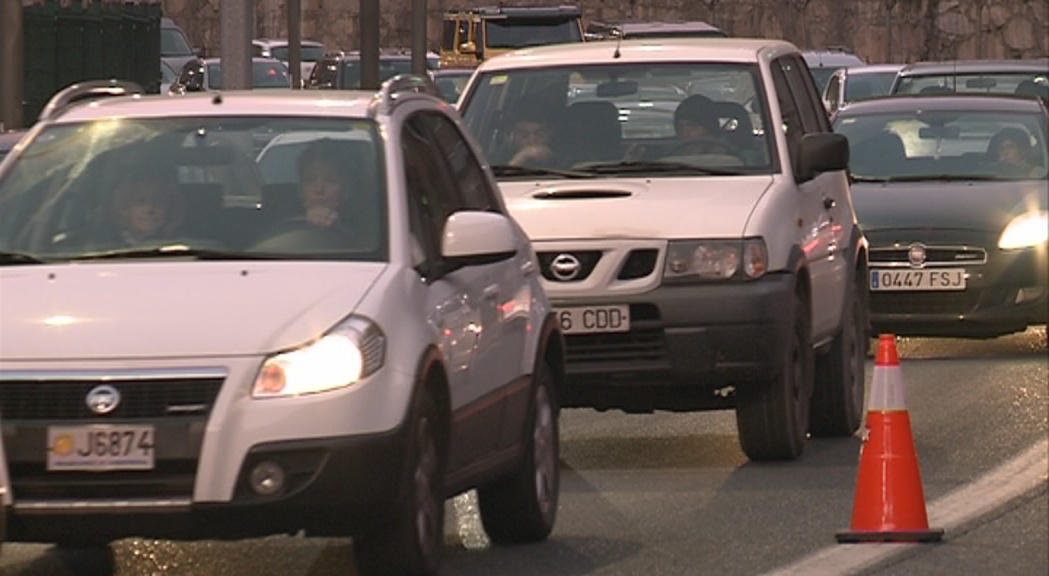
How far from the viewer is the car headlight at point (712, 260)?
1317 centimetres

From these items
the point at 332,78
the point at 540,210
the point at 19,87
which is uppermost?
the point at 540,210

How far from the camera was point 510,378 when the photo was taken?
417 inches

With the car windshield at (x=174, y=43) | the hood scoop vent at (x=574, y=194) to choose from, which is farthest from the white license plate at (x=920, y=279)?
the car windshield at (x=174, y=43)

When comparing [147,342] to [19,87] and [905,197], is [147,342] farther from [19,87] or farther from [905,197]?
[19,87]

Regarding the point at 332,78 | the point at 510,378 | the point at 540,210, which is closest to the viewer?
the point at 510,378

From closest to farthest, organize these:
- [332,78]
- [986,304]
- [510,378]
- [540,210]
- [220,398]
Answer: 1. [220,398]
2. [510,378]
3. [540,210]
4. [986,304]
5. [332,78]

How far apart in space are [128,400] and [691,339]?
444cm

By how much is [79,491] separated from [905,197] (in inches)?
422

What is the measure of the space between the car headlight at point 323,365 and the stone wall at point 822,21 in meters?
A: 88.7

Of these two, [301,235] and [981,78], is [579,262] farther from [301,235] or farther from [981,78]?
[981,78]

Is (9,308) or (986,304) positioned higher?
(9,308)

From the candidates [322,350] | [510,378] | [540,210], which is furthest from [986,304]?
[322,350]

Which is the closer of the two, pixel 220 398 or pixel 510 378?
pixel 220 398

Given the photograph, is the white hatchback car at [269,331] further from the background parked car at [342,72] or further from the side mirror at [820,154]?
the background parked car at [342,72]
